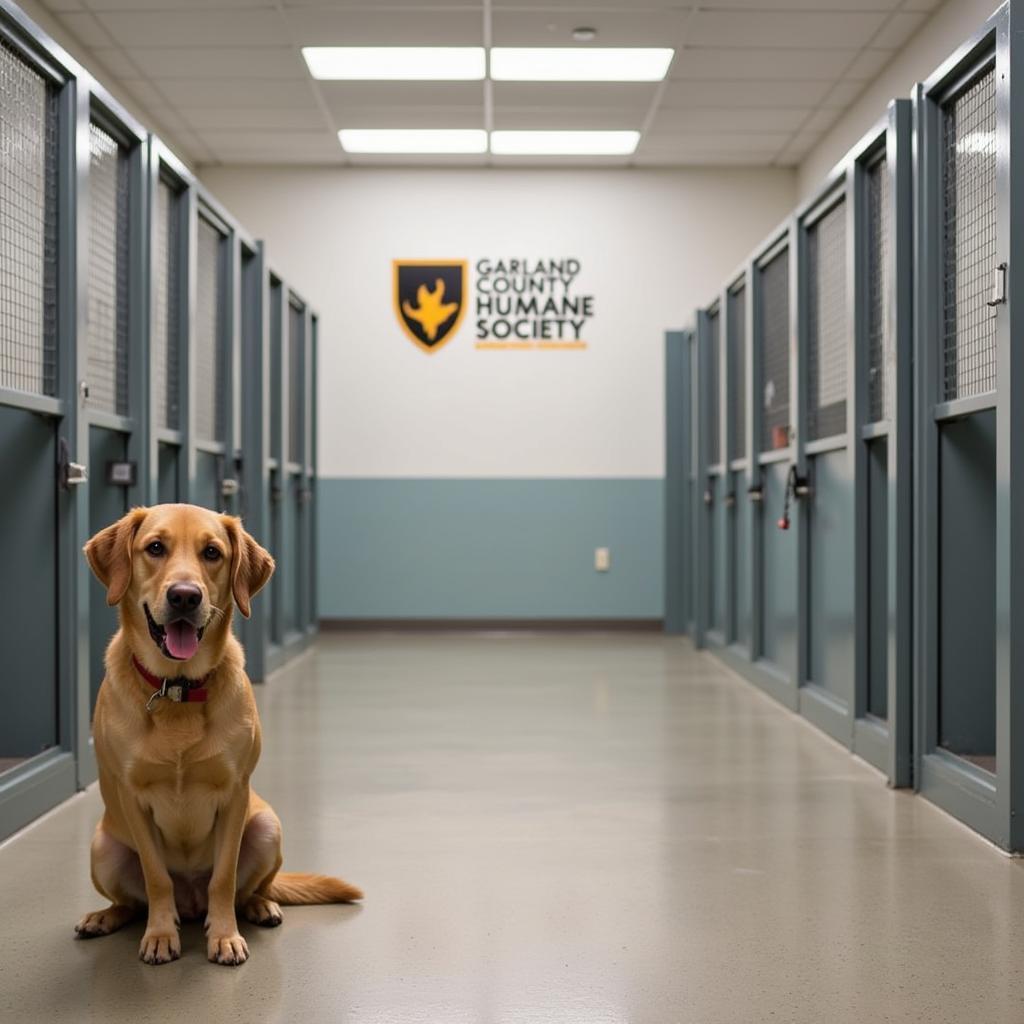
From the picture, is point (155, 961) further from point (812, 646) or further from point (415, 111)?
point (415, 111)

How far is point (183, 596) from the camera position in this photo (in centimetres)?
200

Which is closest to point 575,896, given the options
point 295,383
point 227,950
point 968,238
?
point 227,950

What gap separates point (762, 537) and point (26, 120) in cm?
363

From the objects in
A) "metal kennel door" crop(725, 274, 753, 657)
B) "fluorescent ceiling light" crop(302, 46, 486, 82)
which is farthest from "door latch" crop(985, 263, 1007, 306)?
"fluorescent ceiling light" crop(302, 46, 486, 82)

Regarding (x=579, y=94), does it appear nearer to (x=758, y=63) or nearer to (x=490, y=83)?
(x=490, y=83)

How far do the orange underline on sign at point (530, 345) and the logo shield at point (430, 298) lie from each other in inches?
9.7

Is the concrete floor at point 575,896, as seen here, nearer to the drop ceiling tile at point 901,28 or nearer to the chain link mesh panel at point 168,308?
the chain link mesh panel at point 168,308

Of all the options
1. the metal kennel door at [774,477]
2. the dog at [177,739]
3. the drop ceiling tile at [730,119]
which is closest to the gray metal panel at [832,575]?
the metal kennel door at [774,477]

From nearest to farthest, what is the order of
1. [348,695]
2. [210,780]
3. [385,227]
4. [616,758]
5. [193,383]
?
[210,780] < [616,758] < [193,383] < [348,695] < [385,227]

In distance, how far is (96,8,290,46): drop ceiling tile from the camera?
19.1ft

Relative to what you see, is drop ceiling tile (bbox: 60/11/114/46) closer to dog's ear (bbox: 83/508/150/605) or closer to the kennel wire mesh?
the kennel wire mesh

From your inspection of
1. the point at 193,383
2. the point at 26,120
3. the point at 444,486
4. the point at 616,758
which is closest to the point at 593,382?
the point at 444,486

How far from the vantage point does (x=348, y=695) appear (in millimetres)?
5332

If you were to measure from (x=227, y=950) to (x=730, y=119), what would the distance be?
6.37 metres
